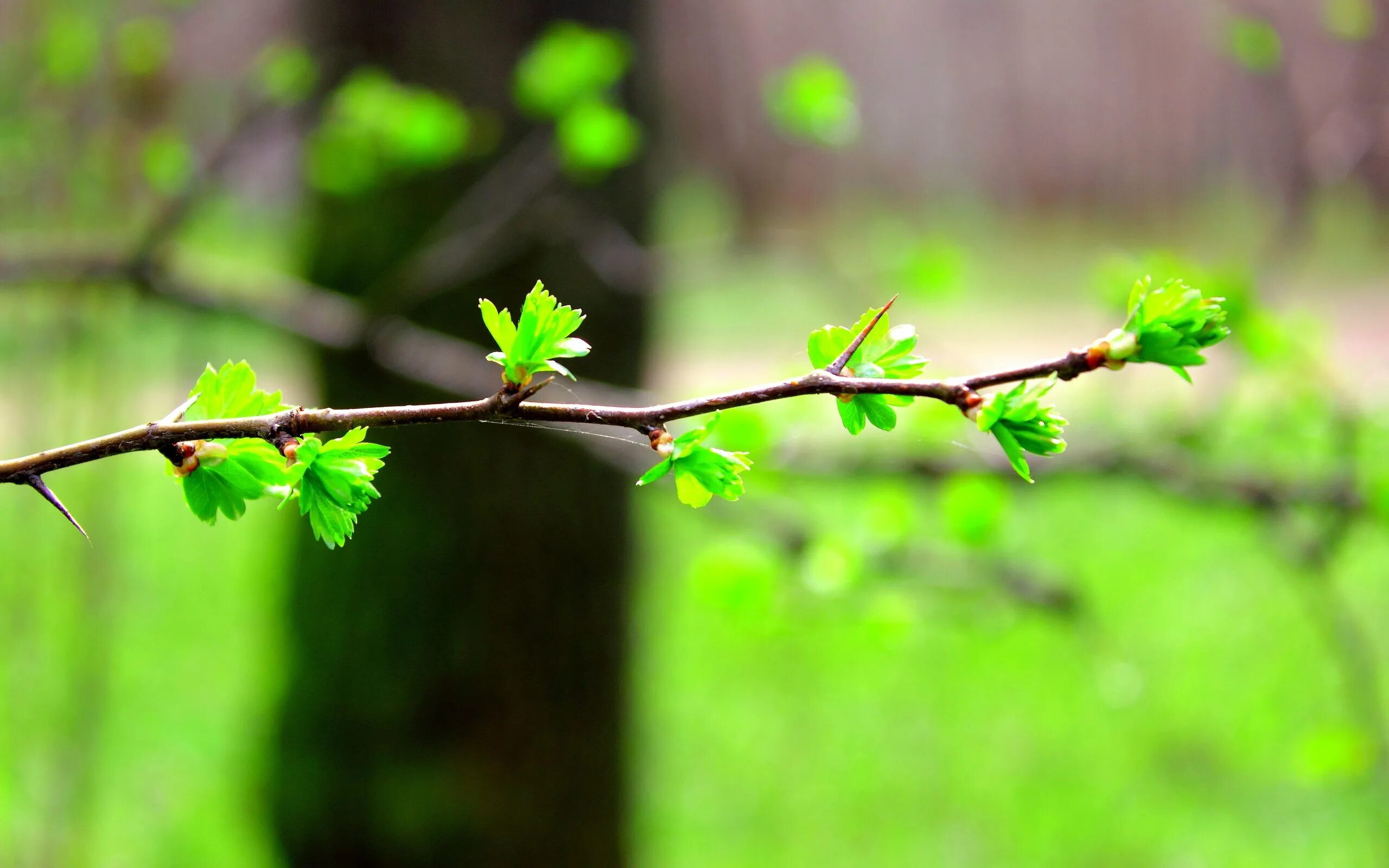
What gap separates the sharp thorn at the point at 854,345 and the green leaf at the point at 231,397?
0.70ft

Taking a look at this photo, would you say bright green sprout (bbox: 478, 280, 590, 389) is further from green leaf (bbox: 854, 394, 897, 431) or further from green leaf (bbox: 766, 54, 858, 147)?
green leaf (bbox: 766, 54, 858, 147)

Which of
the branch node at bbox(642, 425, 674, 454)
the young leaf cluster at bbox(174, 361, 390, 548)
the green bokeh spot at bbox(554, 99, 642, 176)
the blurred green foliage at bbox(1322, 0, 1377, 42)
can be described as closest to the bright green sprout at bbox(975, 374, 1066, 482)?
the branch node at bbox(642, 425, 674, 454)

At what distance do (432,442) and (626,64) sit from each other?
0.71m

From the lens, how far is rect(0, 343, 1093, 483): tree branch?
1.21 feet

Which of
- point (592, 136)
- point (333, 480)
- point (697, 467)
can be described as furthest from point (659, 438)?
point (592, 136)

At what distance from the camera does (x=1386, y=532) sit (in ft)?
4.57

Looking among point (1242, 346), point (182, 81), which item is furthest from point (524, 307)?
point (182, 81)

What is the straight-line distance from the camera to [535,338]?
42 cm

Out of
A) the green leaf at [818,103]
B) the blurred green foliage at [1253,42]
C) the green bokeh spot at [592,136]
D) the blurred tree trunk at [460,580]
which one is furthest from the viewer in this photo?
the blurred tree trunk at [460,580]

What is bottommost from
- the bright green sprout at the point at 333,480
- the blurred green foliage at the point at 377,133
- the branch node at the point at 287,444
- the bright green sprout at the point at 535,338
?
the bright green sprout at the point at 333,480

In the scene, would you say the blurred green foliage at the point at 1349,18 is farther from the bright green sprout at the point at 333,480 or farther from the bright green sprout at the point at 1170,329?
the bright green sprout at the point at 333,480

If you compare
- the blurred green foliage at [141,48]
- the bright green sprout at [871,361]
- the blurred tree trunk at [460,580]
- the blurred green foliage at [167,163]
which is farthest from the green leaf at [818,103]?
the bright green sprout at [871,361]

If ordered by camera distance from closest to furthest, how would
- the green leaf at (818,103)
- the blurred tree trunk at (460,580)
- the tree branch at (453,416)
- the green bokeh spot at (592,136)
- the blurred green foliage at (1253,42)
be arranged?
1. the tree branch at (453,416)
2. the green bokeh spot at (592,136)
3. the green leaf at (818,103)
4. the blurred green foliage at (1253,42)
5. the blurred tree trunk at (460,580)

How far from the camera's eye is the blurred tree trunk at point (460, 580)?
5.96 feet
